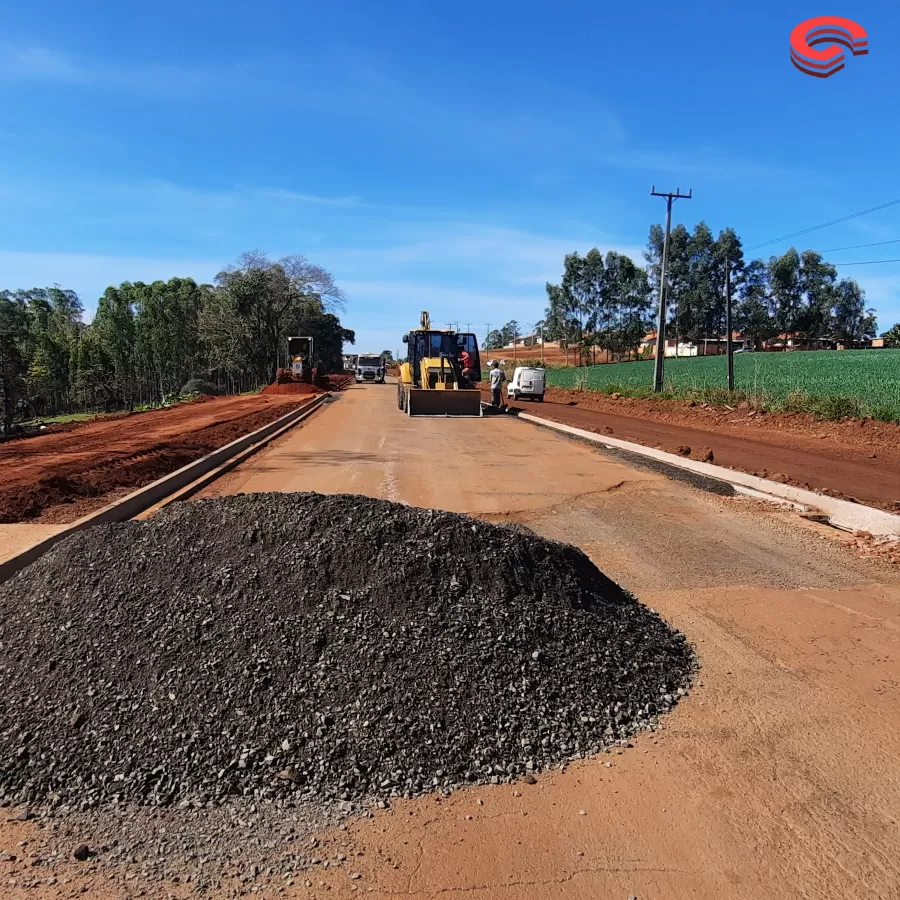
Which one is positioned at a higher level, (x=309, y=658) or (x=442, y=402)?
(x=442, y=402)

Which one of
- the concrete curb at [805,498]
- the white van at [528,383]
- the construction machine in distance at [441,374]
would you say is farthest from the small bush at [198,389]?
the concrete curb at [805,498]

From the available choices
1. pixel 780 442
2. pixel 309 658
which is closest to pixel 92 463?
pixel 309 658

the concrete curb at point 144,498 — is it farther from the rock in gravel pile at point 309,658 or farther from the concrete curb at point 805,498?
the concrete curb at point 805,498

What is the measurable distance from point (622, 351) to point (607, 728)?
8075 cm

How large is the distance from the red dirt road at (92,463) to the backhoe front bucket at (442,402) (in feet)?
16.1

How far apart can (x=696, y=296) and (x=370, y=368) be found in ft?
147

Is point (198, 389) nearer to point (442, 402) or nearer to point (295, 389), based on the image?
point (295, 389)

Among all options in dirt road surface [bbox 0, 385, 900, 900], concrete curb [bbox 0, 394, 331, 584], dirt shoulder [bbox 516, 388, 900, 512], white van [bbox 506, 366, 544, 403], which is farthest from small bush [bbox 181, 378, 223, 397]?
dirt road surface [bbox 0, 385, 900, 900]

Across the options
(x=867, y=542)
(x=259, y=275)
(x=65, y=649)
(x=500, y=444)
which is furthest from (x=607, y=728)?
(x=259, y=275)

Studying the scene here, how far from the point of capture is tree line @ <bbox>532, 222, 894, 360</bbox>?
78125 millimetres

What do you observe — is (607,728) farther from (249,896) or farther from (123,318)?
(123,318)

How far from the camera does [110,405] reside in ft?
164

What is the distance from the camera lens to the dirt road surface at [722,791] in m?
2.49

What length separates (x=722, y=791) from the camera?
302 centimetres
